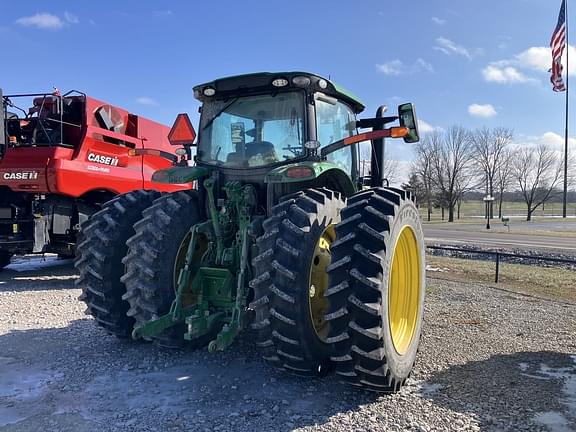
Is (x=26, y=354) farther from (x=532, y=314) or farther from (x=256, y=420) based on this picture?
(x=532, y=314)

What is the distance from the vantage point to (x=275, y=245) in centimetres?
370

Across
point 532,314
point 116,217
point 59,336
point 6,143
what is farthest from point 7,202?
point 532,314

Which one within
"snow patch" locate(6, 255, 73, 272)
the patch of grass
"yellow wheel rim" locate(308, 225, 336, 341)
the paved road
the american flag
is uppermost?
the american flag

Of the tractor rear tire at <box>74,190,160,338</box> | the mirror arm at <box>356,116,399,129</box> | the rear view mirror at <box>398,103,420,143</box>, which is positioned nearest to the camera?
the rear view mirror at <box>398,103,420,143</box>

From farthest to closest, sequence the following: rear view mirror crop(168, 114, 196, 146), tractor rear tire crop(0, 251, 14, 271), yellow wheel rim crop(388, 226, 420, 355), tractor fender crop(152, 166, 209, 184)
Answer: tractor rear tire crop(0, 251, 14, 271) → rear view mirror crop(168, 114, 196, 146) → tractor fender crop(152, 166, 209, 184) → yellow wheel rim crop(388, 226, 420, 355)

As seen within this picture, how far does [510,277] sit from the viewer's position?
10.2 meters

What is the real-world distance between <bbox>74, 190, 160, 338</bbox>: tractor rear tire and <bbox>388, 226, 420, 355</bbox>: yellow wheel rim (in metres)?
2.69

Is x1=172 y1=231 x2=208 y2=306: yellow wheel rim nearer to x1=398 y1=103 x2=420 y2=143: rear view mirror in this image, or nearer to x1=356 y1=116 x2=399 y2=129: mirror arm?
x1=398 y1=103 x2=420 y2=143: rear view mirror

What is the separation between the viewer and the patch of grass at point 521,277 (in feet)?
28.6

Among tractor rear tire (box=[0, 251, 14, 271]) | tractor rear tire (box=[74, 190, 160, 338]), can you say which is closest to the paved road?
tractor rear tire (box=[74, 190, 160, 338])

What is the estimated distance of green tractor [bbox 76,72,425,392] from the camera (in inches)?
141

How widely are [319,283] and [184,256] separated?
149 centimetres

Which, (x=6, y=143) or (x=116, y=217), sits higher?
(x=6, y=143)

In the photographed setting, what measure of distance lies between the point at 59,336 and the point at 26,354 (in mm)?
634
